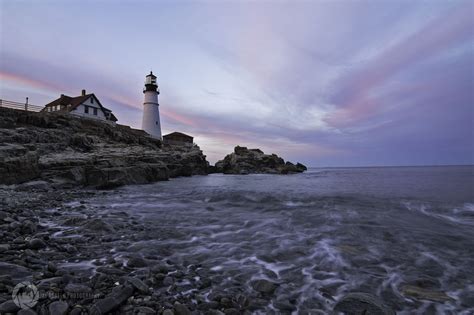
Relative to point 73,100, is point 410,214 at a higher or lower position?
lower

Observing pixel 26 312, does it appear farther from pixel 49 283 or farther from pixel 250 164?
pixel 250 164

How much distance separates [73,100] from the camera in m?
44.5

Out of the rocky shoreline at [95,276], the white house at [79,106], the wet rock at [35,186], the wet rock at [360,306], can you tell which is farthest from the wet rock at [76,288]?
the white house at [79,106]

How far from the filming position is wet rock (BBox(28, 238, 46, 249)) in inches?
195

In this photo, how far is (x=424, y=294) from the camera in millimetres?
4047

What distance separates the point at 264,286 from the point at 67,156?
23587mm

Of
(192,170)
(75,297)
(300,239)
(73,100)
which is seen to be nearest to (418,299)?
(300,239)

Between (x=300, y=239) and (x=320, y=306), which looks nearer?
(x=320, y=306)

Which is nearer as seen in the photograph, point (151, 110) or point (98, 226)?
point (98, 226)

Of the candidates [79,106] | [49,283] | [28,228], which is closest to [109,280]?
[49,283]

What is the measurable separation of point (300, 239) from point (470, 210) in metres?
12.7

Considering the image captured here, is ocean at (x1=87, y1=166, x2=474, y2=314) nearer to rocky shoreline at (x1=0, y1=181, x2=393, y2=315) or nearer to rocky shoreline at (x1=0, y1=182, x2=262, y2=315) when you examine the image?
rocky shoreline at (x1=0, y1=181, x2=393, y2=315)

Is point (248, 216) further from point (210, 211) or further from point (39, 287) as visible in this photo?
point (39, 287)

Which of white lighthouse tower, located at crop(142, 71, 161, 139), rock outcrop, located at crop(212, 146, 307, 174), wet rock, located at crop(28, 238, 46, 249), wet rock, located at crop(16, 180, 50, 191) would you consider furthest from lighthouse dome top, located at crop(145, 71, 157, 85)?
wet rock, located at crop(28, 238, 46, 249)
